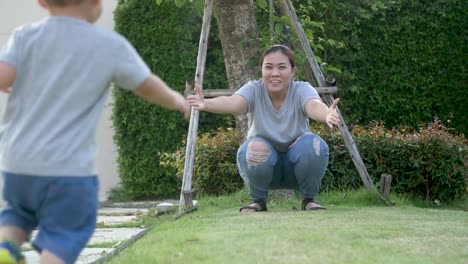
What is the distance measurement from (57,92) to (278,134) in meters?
3.23

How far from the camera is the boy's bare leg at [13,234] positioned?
124 inches

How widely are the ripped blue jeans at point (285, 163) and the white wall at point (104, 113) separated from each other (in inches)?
186

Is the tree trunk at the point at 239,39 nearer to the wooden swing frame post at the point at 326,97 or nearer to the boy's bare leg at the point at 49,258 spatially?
the wooden swing frame post at the point at 326,97

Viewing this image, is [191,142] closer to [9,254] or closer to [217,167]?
[217,167]

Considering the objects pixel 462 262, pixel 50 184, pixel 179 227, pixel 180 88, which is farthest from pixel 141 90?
pixel 180 88

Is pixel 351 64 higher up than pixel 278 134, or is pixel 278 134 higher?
pixel 351 64

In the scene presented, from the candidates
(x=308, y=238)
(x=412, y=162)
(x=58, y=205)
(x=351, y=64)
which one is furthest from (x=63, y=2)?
(x=351, y=64)

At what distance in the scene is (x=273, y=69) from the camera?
616cm

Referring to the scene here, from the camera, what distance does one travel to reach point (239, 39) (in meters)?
7.61

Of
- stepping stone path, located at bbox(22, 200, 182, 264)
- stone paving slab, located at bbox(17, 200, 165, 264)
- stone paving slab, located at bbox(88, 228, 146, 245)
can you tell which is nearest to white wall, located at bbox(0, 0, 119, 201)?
stepping stone path, located at bbox(22, 200, 182, 264)

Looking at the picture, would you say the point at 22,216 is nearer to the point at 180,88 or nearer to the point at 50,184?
the point at 50,184

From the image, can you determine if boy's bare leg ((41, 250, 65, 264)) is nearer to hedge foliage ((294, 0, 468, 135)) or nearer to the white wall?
hedge foliage ((294, 0, 468, 135))

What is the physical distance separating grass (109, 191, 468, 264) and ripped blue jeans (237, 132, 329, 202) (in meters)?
0.25

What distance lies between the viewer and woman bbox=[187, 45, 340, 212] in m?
6.05
